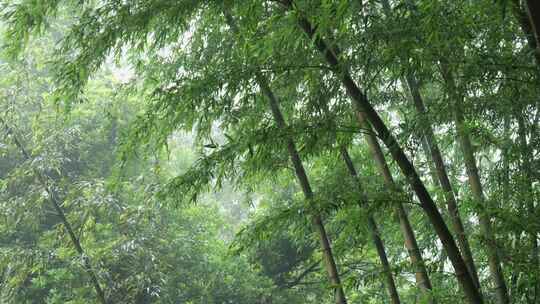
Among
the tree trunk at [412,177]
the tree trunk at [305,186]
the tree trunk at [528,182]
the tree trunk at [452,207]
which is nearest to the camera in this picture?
the tree trunk at [412,177]

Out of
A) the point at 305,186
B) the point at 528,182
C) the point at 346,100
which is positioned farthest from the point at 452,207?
the point at 346,100

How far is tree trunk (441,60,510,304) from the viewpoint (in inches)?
96.7

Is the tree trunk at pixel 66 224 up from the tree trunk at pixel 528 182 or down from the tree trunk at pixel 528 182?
up

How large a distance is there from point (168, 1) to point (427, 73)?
3.58 ft

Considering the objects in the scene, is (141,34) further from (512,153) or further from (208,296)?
(208,296)

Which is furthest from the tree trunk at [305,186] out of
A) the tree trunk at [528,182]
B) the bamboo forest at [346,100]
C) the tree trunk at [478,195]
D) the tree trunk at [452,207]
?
the tree trunk at [528,182]

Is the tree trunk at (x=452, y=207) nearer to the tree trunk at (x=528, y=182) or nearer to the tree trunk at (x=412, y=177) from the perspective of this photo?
the tree trunk at (x=528, y=182)

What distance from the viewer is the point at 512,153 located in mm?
2779

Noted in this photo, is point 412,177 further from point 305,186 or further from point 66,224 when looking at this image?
point 66,224

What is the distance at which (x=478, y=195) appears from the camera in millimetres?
3113

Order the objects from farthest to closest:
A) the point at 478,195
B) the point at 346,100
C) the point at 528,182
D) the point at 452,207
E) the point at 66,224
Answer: the point at 66,224
the point at 452,207
the point at 478,195
the point at 346,100
the point at 528,182

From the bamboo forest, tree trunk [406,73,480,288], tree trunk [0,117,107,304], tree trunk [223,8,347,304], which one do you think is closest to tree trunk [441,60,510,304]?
the bamboo forest

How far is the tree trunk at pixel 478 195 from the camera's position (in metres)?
2.46

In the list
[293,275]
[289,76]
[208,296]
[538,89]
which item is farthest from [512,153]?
[293,275]
